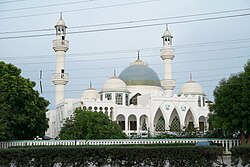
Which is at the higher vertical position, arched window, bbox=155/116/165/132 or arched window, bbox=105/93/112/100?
arched window, bbox=105/93/112/100

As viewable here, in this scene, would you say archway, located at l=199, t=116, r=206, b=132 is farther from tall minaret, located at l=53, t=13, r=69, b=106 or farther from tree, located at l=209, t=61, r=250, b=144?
tree, located at l=209, t=61, r=250, b=144

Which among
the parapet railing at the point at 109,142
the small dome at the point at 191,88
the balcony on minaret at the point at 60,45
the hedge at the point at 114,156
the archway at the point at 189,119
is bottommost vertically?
the parapet railing at the point at 109,142

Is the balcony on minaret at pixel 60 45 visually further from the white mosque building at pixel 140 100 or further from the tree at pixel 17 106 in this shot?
the tree at pixel 17 106

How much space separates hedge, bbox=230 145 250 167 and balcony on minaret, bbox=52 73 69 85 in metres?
39.4

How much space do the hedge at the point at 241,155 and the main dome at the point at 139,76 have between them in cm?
4594

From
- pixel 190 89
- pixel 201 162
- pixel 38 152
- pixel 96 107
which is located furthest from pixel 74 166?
pixel 190 89

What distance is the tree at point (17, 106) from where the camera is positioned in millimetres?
29720

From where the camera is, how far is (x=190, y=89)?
58000 millimetres

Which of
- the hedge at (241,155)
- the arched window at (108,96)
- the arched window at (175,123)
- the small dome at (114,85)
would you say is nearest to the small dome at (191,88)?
the arched window at (175,123)

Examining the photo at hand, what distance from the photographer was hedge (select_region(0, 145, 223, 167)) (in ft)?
41.2

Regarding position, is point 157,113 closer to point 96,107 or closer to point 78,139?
point 96,107

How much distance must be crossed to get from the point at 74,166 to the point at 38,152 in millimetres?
1328

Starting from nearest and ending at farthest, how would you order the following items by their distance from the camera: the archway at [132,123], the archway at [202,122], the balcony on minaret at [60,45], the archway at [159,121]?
the balcony on minaret at [60,45]
the archway at [132,123]
the archway at [159,121]
the archway at [202,122]

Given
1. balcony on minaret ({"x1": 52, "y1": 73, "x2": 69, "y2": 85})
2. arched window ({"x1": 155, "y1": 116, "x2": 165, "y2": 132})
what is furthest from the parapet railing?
arched window ({"x1": 155, "y1": 116, "x2": 165, "y2": 132})
